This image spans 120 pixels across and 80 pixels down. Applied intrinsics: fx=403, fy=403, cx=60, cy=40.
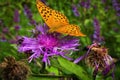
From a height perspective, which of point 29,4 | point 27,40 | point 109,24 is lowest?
point 109,24

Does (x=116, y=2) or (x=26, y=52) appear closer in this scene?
(x=26, y=52)

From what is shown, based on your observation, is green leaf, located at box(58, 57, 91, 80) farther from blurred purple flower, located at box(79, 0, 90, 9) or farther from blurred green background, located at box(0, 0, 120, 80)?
blurred purple flower, located at box(79, 0, 90, 9)

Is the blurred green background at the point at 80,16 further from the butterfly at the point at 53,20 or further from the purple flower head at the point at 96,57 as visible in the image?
the purple flower head at the point at 96,57

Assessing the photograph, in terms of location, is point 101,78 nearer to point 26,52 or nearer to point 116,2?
point 26,52

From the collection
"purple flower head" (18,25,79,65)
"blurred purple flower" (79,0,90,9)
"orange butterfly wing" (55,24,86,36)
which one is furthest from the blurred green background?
"orange butterfly wing" (55,24,86,36)

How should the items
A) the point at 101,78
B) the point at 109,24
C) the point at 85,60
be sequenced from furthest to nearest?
the point at 109,24, the point at 101,78, the point at 85,60

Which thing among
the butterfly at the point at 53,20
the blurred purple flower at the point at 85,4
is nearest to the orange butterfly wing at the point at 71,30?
the butterfly at the point at 53,20

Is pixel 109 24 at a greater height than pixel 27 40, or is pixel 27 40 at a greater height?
pixel 27 40

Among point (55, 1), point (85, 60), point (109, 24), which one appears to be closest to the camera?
point (85, 60)

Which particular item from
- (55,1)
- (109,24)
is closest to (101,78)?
(55,1)
